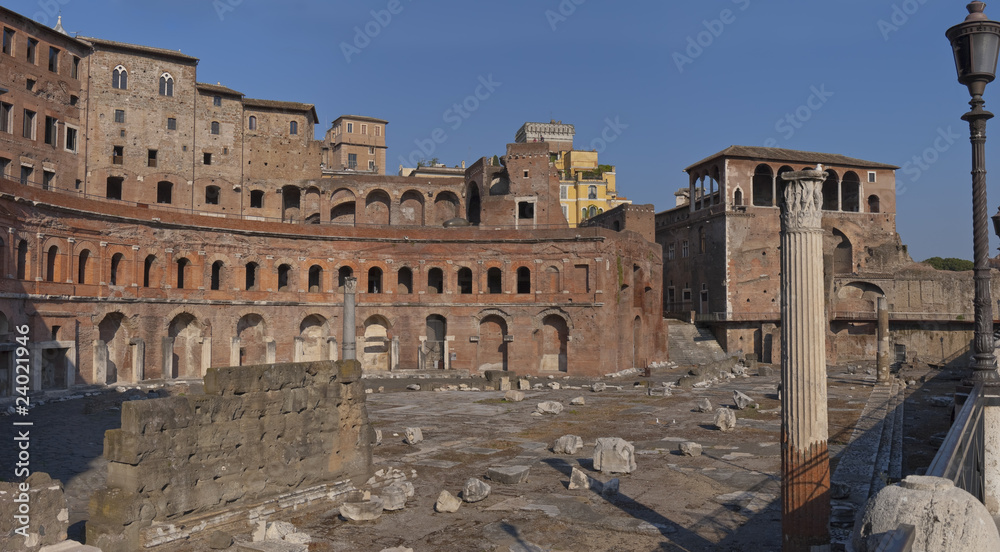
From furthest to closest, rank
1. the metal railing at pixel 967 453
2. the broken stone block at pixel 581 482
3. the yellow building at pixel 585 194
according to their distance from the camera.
A: 1. the yellow building at pixel 585 194
2. the broken stone block at pixel 581 482
3. the metal railing at pixel 967 453

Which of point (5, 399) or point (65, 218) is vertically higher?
point (65, 218)

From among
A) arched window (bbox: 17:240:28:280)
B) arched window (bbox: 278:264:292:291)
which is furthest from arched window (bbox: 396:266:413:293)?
arched window (bbox: 17:240:28:280)

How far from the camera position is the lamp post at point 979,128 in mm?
10258

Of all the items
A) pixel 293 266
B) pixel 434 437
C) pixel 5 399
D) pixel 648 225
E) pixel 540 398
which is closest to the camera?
pixel 434 437

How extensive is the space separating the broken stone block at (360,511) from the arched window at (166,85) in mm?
41282

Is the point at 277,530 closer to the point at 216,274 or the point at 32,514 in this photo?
the point at 32,514

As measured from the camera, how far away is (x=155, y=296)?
114 feet

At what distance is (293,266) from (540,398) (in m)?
17.4

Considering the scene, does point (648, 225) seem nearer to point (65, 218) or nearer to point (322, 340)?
point (322, 340)

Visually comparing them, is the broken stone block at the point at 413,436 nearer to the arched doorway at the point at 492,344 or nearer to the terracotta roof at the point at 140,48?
the arched doorway at the point at 492,344

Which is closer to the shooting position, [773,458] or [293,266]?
[773,458]

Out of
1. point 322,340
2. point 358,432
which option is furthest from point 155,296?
point 358,432

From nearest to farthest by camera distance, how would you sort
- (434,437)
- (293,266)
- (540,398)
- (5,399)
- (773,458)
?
(773,458) → (434,437) → (5,399) → (540,398) → (293,266)

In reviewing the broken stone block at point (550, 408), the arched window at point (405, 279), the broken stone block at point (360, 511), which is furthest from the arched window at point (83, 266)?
the broken stone block at point (360, 511)
